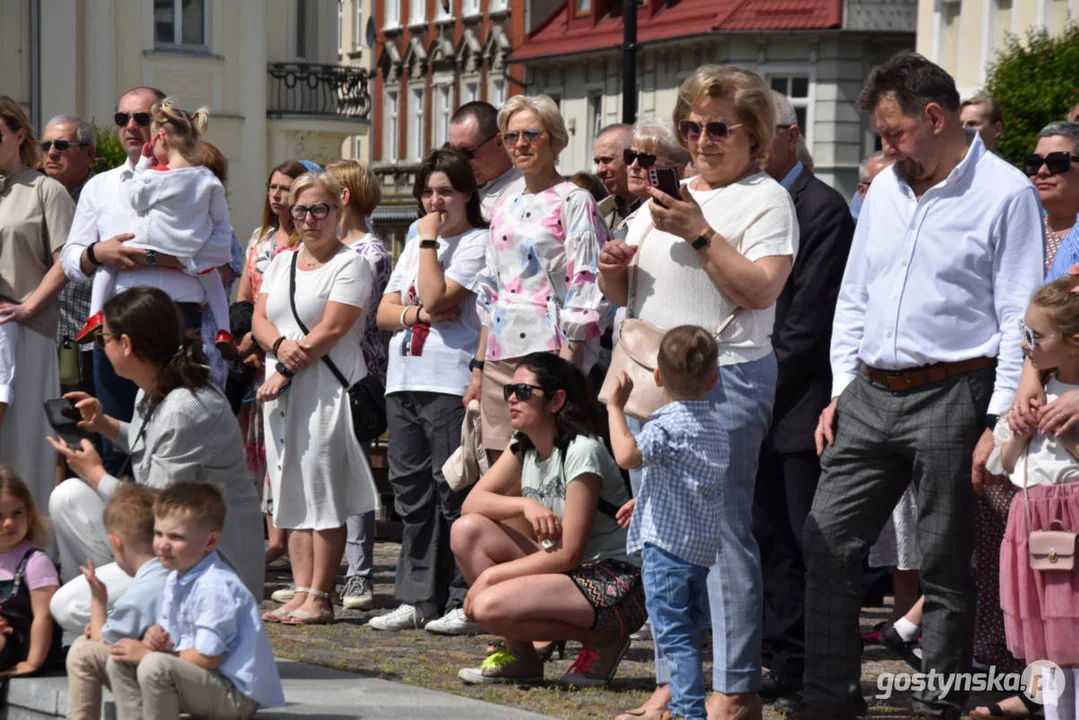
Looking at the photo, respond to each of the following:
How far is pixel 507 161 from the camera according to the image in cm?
941

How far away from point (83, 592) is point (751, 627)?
2.32 metres

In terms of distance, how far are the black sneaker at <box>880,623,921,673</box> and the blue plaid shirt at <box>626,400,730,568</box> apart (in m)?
1.64

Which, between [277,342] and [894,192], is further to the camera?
[277,342]

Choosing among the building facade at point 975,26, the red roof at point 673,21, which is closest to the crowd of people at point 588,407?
the building facade at point 975,26

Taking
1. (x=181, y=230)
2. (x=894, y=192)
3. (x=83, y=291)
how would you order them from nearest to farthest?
(x=894, y=192), (x=181, y=230), (x=83, y=291)

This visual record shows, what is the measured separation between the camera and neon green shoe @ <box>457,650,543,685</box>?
294 inches

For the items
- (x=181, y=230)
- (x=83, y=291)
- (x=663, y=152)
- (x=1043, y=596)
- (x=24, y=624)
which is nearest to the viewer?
(x=1043, y=596)

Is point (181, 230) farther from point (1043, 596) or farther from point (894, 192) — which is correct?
point (1043, 596)

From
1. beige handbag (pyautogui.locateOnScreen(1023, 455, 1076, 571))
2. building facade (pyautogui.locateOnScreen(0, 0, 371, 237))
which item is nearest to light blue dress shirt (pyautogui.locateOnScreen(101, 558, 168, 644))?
beige handbag (pyautogui.locateOnScreen(1023, 455, 1076, 571))

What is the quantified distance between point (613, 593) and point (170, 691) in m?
1.97

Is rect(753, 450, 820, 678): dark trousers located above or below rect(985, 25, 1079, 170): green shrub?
below

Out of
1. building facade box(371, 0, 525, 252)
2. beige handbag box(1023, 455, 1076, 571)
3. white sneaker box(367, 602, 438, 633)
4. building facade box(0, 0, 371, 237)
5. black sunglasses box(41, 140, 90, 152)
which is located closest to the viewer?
beige handbag box(1023, 455, 1076, 571)

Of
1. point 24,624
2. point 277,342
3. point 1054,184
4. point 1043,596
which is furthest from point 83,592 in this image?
point 1054,184

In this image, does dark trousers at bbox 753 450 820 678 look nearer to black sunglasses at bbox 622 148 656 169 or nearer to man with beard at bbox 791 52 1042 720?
man with beard at bbox 791 52 1042 720
